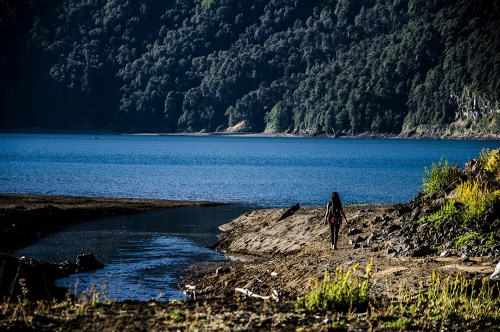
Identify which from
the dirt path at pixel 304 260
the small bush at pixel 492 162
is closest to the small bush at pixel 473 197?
the small bush at pixel 492 162

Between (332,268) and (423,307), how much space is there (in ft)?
18.7

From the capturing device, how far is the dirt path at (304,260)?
15727 mm

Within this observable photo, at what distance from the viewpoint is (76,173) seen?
76.9 metres

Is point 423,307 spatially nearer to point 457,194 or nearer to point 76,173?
point 457,194

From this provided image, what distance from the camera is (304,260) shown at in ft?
63.1

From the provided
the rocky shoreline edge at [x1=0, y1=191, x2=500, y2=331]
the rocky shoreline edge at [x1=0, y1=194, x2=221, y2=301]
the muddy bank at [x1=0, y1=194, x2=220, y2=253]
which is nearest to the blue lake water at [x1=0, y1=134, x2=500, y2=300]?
the rocky shoreline edge at [x1=0, y1=194, x2=221, y2=301]

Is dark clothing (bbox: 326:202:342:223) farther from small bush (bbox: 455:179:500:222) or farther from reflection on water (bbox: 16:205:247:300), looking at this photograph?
reflection on water (bbox: 16:205:247:300)

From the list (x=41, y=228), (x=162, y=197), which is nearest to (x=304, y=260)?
(x=41, y=228)

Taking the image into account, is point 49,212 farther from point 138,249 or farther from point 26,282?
point 26,282

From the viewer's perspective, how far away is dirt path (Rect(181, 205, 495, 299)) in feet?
51.6

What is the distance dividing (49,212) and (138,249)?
32.4 ft

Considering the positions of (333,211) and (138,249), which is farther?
(138,249)

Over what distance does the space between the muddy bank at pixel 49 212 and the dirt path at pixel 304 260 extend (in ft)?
24.7

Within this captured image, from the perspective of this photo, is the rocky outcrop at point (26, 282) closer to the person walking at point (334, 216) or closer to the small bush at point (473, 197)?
the person walking at point (334, 216)
